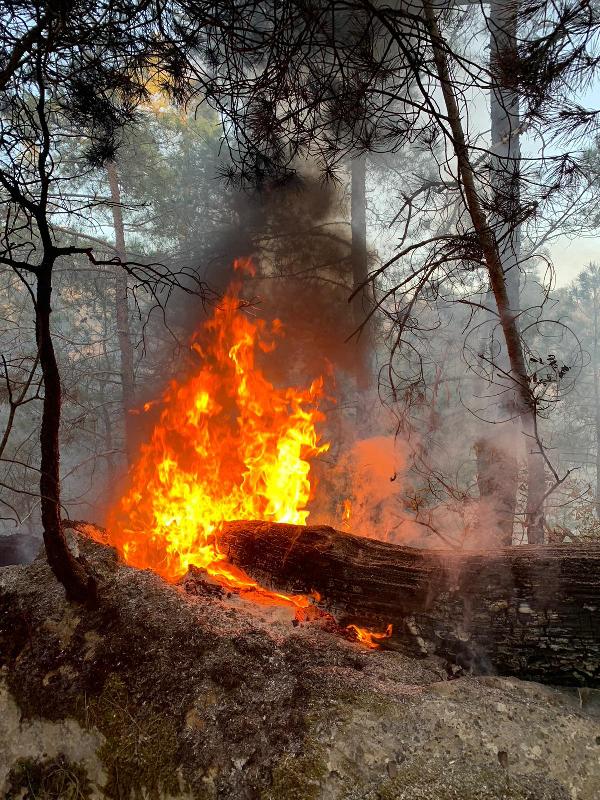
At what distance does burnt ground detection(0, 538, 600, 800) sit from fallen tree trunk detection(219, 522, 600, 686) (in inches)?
8.8

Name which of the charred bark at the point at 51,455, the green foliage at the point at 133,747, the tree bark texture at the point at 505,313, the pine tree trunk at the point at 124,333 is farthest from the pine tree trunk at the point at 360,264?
the green foliage at the point at 133,747

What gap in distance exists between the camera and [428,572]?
12.8ft

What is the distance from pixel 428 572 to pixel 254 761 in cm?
193

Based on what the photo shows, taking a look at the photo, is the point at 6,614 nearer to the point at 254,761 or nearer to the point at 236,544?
the point at 236,544

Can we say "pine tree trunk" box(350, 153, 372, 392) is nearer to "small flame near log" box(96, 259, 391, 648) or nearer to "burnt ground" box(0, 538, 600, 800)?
"small flame near log" box(96, 259, 391, 648)

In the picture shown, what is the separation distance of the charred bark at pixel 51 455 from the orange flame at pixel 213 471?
156cm

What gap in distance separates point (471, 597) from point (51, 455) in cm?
336

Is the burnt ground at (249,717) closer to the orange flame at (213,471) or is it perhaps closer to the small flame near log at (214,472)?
the small flame near log at (214,472)

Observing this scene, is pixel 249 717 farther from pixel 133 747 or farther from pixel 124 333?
pixel 124 333

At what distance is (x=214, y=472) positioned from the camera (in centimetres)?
642

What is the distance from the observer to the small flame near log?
5680mm

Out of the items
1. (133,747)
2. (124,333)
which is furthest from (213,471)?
(124,333)

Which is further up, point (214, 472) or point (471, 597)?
point (214, 472)

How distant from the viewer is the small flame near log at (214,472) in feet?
18.6
